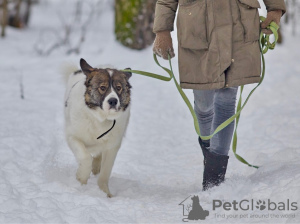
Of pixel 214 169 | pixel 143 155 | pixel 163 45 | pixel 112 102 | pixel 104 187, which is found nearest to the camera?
pixel 163 45

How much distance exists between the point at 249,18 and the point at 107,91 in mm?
1267

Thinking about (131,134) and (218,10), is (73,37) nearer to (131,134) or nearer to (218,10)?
(131,134)

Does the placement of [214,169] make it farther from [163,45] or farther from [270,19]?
[270,19]

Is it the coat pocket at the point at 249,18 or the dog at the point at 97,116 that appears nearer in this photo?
the coat pocket at the point at 249,18

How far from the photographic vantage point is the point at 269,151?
5.22 metres

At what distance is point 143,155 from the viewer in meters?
5.58

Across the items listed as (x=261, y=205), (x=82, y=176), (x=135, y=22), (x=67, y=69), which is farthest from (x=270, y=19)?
(x=135, y=22)

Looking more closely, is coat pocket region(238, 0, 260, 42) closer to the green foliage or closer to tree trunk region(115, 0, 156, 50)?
tree trunk region(115, 0, 156, 50)

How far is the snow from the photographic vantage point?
11.2ft

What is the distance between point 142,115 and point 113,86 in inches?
123

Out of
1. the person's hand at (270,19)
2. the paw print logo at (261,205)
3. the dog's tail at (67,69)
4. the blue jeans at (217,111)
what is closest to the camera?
the paw print logo at (261,205)

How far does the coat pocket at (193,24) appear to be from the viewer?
11.3ft
